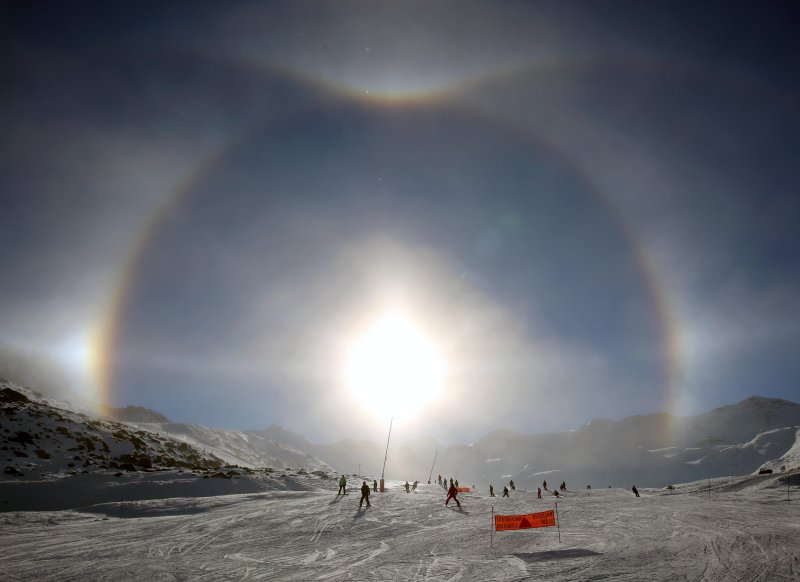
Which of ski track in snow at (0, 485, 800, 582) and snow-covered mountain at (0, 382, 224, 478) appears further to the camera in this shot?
snow-covered mountain at (0, 382, 224, 478)

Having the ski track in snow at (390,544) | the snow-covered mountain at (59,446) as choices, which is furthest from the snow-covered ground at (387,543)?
the snow-covered mountain at (59,446)

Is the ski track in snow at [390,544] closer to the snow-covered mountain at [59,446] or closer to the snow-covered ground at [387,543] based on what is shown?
the snow-covered ground at [387,543]

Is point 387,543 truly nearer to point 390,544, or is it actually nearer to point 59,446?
point 390,544

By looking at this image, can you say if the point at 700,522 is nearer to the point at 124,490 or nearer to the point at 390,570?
the point at 390,570

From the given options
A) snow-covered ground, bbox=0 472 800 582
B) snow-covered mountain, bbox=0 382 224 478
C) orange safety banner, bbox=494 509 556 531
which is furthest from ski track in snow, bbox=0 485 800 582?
snow-covered mountain, bbox=0 382 224 478

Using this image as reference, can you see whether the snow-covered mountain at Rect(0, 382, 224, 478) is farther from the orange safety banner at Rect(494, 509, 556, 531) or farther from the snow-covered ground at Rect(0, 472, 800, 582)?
the orange safety banner at Rect(494, 509, 556, 531)
